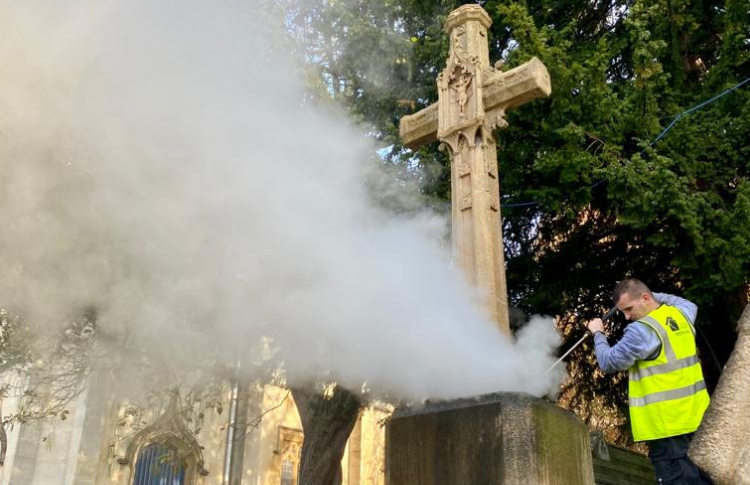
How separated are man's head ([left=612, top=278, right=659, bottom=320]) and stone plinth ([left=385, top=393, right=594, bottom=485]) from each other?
0.68 metres

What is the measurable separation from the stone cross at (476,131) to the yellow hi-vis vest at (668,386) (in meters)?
1.05

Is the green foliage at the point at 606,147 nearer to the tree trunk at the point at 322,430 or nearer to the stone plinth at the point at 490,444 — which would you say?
the tree trunk at the point at 322,430

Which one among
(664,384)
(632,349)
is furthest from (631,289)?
(664,384)

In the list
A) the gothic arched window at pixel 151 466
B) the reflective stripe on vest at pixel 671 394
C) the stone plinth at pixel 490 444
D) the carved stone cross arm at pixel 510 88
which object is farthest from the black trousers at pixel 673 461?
the gothic arched window at pixel 151 466

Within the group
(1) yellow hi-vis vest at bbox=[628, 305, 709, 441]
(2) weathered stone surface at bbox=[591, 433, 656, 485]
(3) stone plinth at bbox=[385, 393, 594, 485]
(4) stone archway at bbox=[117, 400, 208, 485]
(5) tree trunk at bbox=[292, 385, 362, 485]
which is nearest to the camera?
(3) stone plinth at bbox=[385, 393, 594, 485]

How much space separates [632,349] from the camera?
351cm

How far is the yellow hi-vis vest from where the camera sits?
11.1ft

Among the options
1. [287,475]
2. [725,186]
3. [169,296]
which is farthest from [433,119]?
[287,475]

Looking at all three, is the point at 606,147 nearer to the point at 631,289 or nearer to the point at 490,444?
the point at 631,289

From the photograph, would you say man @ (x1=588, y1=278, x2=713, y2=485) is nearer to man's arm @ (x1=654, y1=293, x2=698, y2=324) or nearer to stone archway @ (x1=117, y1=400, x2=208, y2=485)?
man's arm @ (x1=654, y1=293, x2=698, y2=324)

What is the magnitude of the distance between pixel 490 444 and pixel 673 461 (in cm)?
91

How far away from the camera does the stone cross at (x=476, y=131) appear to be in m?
4.64

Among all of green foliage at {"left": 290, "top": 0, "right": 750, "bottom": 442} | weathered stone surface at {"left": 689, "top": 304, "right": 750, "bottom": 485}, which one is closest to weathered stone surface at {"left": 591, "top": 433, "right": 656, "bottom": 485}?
green foliage at {"left": 290, "top": 0, "right": 750, "bottom": 442}

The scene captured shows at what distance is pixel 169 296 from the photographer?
6.07 metres
